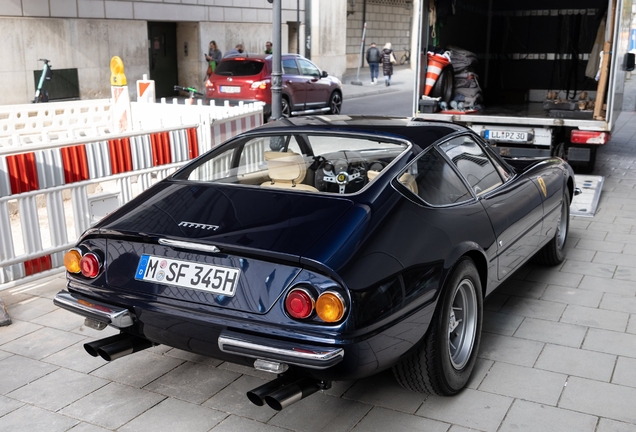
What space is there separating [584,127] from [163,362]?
7053 millimetres

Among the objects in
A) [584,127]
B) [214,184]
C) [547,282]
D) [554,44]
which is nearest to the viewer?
[214,184]

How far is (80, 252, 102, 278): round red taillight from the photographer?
3.65 m

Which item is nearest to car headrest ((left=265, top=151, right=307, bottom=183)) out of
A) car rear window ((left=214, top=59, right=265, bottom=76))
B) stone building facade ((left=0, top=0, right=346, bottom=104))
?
car rear window ((left=214, top=59, right=265, bottom=76))

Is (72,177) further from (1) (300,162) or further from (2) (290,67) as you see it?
(2) (290,67)

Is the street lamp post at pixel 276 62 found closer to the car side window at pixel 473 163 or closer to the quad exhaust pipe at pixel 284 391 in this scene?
the car side window at pixel 473 163

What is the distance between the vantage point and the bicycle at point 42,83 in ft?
58.4

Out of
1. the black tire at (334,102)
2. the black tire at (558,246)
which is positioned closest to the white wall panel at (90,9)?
the black tire at (334,102)

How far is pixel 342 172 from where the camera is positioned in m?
4.16

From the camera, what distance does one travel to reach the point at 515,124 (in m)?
9.83

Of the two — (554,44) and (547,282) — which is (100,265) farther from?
(554,44)

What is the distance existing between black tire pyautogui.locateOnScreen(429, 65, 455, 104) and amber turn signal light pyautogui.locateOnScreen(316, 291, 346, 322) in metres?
8.07

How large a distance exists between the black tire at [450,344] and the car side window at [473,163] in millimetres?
699

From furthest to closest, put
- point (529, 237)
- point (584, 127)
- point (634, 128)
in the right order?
point (634, 128) < point (584, 127) < point (529, 237)

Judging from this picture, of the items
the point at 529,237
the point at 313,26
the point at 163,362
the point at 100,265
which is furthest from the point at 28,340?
the point at 313,26
